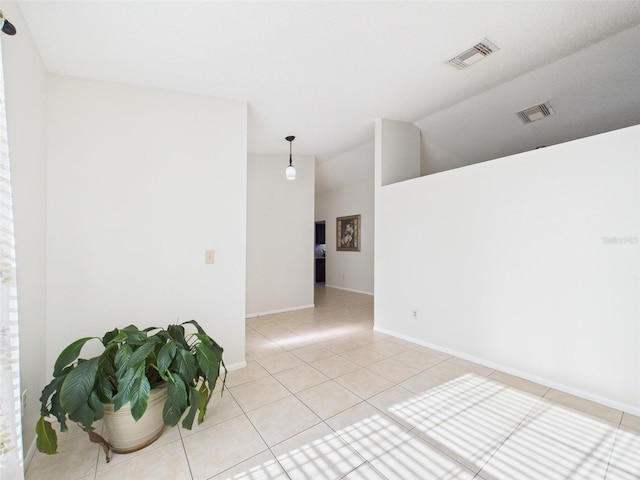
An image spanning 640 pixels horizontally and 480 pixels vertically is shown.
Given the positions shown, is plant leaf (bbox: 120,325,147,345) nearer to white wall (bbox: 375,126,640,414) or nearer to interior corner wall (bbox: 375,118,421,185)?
white wall (bbox: 375,126,640,414)

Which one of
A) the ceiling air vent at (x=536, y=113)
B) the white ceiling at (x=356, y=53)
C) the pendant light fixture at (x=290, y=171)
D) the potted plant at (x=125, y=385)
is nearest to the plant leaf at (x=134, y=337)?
the potted plant at (x=125, y=385)

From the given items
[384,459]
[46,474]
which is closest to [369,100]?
[384,459]

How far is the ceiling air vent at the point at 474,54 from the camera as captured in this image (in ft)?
7.22

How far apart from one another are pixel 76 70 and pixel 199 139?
3.13ft

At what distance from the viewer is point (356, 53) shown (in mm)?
2207

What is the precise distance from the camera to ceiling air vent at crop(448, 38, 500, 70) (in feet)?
7.22

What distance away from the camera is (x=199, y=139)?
261cm

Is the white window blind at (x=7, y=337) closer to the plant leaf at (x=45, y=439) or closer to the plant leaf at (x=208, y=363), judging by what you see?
the plant leaf at (x=45, y=439)

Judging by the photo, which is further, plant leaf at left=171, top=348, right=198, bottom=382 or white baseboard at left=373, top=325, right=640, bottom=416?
white baseboard at left=373, top=325, right=640, bottom=416

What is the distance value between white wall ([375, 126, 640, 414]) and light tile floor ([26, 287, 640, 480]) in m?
0.26

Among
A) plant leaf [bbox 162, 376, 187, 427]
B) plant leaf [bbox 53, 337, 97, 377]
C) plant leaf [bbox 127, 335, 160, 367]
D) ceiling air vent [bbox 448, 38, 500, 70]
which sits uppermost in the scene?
ceiling air vent [bbox 448, 38, 500, 70]

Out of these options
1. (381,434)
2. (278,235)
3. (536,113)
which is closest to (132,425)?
(381,434)

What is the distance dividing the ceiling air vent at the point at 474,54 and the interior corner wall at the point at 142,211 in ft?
6.68

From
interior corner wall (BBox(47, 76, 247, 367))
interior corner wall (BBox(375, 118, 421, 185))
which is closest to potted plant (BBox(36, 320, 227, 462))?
interior corner wall (BBox(47, 76, 247, 367))
